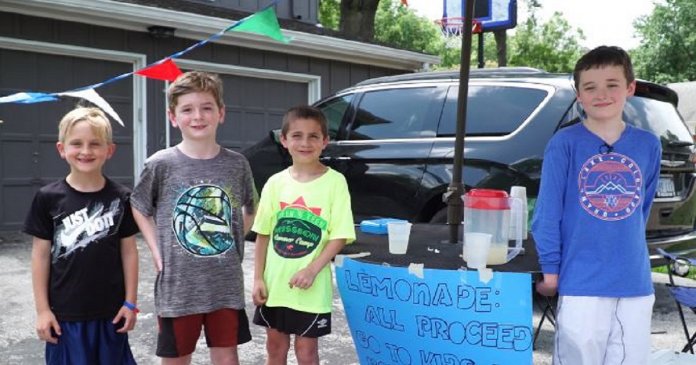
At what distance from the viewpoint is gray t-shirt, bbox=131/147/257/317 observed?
242 cm

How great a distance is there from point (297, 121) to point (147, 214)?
702 millimetres

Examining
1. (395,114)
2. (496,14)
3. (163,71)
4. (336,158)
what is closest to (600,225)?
(395,114)

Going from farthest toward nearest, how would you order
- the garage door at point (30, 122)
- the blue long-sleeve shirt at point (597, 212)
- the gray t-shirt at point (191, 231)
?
the garage door at point (30, 122) < the gray t-shirt at point (191, 231) < the blue long-sleeve shirt at point (597, 212)

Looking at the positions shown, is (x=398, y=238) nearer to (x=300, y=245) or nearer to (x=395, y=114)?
(x=300, y=245)

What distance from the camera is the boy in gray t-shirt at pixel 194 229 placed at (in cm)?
243

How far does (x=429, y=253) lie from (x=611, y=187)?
823mm

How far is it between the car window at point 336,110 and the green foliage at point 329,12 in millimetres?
20996

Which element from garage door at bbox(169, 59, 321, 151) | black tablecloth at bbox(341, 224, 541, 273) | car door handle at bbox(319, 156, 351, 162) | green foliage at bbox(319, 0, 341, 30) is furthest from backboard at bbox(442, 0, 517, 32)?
green foliage at bbox(319, 0, 341, 30)

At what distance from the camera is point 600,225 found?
2148mm

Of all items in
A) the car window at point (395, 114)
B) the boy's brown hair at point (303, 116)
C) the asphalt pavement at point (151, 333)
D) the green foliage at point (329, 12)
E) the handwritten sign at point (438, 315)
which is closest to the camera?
the handwritten sign at point (438, 315)

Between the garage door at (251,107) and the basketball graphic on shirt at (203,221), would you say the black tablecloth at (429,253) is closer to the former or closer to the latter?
the basketball graphic on shirt at (203,221)

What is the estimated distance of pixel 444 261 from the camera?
2523mm

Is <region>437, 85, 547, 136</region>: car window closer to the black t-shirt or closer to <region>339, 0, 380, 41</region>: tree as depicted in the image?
the black t-shirt

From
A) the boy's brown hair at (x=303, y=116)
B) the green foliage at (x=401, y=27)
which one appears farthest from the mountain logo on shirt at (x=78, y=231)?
the green foliage at (x=401, y=27)
